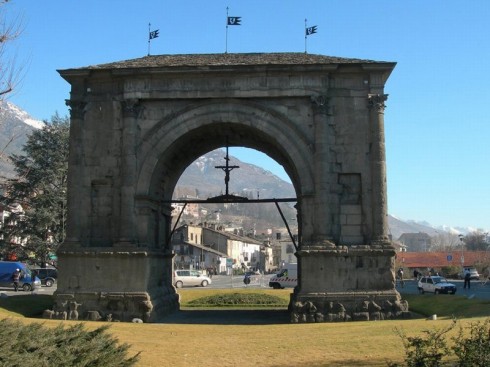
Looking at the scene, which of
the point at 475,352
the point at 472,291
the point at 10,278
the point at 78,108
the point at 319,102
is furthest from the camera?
the point at 10,278

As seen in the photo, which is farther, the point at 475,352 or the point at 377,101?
the point at 377,101

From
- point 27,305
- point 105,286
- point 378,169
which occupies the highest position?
point 378,169

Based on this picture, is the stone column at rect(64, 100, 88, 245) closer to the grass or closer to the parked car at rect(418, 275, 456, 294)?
the grass

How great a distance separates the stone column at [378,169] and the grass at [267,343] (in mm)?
3800

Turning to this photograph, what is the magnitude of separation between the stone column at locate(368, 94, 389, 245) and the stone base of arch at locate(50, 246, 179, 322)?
8.75m

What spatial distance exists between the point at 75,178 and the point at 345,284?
11.2m

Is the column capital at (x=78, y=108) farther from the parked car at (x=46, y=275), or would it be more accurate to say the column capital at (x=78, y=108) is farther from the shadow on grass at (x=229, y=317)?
the parked car at (x=46, y=275)

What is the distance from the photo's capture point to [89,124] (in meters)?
24.2

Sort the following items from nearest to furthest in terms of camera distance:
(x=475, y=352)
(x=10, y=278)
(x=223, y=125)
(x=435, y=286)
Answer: (x=475, y=352)
(x=223, y=125)
(x=435, y=286)
(x=10, y=278)

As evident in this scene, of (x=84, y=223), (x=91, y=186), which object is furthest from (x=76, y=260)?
(x=91, y=186)

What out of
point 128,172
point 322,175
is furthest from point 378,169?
point 128,172

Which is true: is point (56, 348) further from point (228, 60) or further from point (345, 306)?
point (228, 60)

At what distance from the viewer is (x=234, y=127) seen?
24672 mm

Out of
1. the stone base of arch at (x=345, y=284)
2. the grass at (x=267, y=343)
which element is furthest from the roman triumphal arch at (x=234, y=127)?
the grass at (x=267, y=343)
